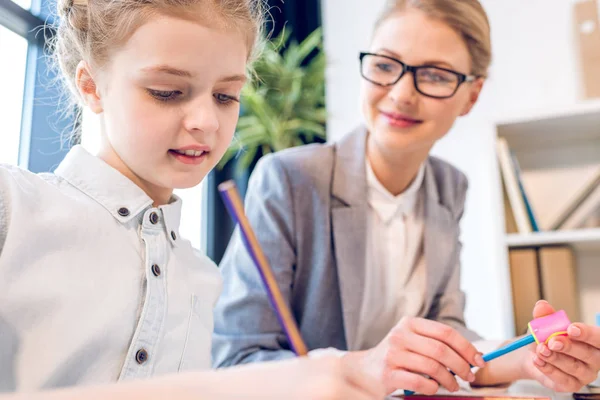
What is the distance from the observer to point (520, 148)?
229 cm

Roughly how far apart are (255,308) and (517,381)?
0.53 metres

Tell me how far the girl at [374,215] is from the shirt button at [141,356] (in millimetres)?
434

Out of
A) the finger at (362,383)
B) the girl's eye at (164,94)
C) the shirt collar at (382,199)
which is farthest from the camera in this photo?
the shirt collar at (382,199)

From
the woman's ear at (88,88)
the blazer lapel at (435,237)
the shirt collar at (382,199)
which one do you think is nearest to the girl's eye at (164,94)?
the woman's ear at (88,88)

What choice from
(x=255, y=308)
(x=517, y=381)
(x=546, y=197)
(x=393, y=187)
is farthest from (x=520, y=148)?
(x=255, y=308)

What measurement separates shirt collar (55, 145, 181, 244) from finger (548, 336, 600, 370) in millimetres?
630

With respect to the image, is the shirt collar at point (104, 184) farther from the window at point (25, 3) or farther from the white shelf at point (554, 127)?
the white shelf at point (554, 127)

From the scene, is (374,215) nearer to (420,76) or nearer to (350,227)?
(350,227)

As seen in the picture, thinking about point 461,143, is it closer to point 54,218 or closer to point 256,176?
point 256,176

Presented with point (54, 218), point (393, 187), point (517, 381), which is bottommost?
point (517, 381)

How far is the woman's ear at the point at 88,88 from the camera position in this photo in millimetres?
742

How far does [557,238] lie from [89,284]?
169 cm

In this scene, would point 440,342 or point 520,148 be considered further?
point 520,148

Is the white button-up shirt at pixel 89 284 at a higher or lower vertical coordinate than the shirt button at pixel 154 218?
lower
